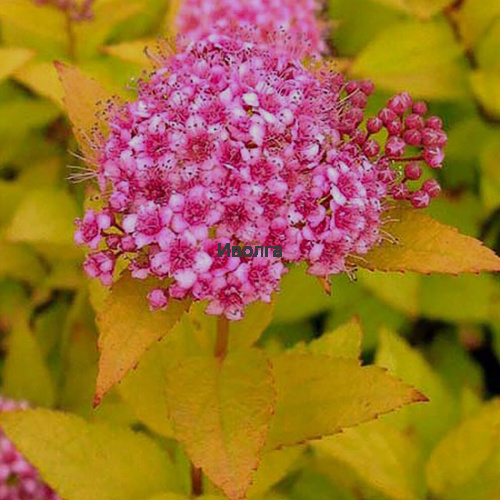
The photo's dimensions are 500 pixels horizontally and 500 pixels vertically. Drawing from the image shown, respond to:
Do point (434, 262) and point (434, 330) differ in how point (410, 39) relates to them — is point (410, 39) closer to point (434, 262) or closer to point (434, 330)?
point (434, 330)

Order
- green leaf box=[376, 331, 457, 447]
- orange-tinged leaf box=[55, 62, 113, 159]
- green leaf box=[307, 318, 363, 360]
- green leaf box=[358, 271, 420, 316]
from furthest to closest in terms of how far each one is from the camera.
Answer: green leaf box=[358, 271, 420, 316]
green leaf box=[376, 331, 457, 447]
green leaf box=[307, 318, 363, 360]
orange-tinged leaf box=[55, 62, 113, 159]

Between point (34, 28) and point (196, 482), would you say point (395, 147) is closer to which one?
point (196, 482)

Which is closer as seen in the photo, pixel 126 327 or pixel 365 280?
pixel 126 327

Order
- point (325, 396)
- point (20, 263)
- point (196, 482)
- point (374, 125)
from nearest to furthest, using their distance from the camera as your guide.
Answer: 1. point (374, 125)
2. point (325, 396)
3. point (196, 482)
4. point (20, 263)

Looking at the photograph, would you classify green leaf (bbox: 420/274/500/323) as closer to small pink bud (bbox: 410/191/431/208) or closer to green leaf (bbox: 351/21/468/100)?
green leaf (bbox: 351/21/468/100)

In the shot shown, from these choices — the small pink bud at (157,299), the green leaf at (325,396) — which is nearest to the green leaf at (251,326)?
the green leaf at (325,396)

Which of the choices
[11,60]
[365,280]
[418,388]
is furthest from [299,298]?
[11,60]

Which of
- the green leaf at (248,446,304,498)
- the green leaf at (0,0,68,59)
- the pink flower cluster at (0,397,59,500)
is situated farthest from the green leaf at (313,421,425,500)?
the green leaf at (0,0,68,59)
